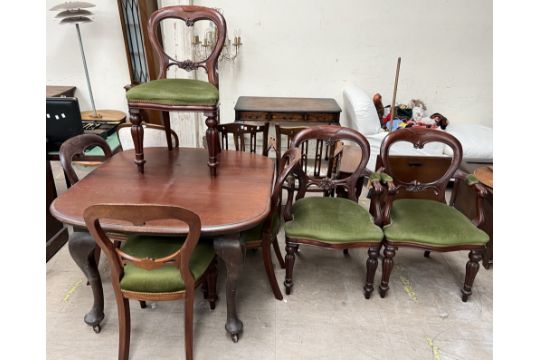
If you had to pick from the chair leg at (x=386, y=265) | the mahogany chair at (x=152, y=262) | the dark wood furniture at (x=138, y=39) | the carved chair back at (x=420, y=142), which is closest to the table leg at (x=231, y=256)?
the mahogany chair at (x=152, y=262)

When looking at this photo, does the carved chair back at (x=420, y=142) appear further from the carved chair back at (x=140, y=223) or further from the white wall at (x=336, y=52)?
the white wall at (x=336, y=52)

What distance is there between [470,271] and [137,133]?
210cm

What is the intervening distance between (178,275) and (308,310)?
2.86ft

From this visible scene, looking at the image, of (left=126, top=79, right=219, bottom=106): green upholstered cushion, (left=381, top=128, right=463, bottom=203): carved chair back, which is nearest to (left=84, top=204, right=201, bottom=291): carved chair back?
(left=126, top=79, right=219, bottom=106): green upholstered cushion

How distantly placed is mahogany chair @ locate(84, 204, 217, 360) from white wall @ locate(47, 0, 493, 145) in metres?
2.80

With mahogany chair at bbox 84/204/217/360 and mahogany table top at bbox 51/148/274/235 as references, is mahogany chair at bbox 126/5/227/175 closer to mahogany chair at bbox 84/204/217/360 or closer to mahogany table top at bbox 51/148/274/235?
mahogany table top at bbox 51/148/274/235

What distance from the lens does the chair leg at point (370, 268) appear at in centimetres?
193

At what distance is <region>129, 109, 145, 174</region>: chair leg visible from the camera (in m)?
1.81

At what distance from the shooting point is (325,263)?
2352mm

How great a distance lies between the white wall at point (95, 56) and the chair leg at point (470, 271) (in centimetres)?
391

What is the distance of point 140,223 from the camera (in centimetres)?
121

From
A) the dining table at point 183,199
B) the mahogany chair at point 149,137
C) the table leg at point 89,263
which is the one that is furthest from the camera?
the mahogany chair at point 149,137

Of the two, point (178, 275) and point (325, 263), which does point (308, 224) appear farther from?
point (178, 275)

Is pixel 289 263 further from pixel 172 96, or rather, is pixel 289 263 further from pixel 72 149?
pixel 72 149
